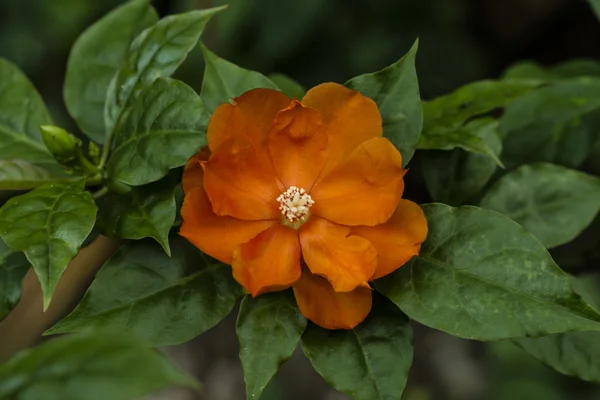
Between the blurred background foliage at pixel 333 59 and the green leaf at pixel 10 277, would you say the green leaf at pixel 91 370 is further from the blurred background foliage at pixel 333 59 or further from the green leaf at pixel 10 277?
the blurred background foliage at pixel 333 59

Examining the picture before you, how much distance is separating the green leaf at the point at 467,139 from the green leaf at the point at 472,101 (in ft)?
0.07

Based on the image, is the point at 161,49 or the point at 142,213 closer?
the point at 142,213

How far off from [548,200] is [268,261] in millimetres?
589

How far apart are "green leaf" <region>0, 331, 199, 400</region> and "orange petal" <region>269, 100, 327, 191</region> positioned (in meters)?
0.44

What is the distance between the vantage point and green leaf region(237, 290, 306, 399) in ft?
3.31

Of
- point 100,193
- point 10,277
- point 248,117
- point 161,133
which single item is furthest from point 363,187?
point 10,277

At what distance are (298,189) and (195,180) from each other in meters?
0.17

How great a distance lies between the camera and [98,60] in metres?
1.37

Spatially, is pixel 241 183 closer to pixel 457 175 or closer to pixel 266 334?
→ pixel 266 334

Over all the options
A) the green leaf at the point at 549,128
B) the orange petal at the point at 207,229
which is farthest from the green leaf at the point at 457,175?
the orange petal at the point at 207,229

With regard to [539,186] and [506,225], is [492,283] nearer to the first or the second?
[506,225]

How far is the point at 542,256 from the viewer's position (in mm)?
1030

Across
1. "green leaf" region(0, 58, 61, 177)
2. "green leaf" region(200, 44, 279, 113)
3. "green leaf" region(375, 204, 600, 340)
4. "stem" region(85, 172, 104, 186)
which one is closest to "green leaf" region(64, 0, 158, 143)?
"green leaf" region(0, 58, 61, 177)

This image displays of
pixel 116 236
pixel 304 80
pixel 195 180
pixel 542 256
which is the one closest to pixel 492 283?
pixel 542 256
